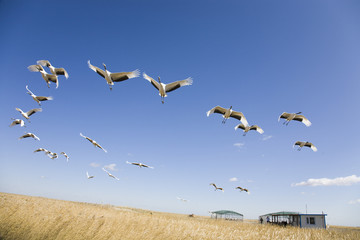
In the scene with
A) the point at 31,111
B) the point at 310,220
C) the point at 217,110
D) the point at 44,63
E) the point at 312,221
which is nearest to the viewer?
the point at 44,63

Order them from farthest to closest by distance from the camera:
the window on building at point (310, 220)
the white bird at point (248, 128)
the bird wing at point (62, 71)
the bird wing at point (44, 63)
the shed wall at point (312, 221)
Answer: the window on building at point (310, 220) < the shed wall at point (312, 221) < the white bird at point (248, 128) < the bird wing at point (62, 71) < the bird wing at point (44, 63)

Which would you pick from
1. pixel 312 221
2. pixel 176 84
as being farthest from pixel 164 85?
pixel 312 221

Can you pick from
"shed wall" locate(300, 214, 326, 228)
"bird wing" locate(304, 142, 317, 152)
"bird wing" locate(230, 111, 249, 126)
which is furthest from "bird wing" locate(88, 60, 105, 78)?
"shed wall" locate(300, 214, 326, 228)

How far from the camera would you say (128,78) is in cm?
1150

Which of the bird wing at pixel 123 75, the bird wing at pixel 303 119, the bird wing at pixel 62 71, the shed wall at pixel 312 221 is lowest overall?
the shed wall at pixel 312 221

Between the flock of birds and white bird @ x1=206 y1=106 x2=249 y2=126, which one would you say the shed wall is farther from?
white bird @ x1=206 y1=106 x2=249 y2=126

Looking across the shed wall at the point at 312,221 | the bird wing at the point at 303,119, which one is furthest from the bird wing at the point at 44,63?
the shed wall at the point at 312,221

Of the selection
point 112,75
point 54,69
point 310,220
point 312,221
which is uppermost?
point 54,69

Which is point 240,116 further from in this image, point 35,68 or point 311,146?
point 35,68

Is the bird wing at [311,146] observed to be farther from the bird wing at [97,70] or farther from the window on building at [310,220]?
the window on building at [310,220]

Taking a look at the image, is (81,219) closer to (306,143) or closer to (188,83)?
(188,83)

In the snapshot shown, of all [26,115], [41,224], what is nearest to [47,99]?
[26,115]

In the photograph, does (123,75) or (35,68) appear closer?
(123,75)

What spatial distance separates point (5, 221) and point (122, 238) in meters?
5.76
